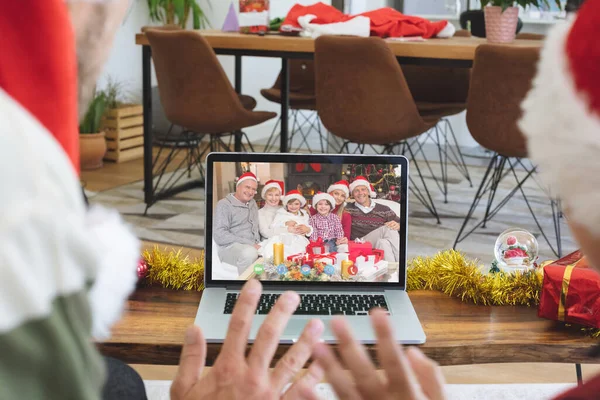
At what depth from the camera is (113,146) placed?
16.9 feet

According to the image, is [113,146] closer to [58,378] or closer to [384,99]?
[384,99]

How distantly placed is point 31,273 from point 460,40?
11.5 feet

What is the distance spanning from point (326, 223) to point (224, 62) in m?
4.64

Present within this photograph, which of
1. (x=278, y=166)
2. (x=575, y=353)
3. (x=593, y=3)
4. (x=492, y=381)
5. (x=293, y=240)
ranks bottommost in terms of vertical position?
(x=492, y=381)

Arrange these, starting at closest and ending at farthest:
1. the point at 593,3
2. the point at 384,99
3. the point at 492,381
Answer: the point at 593,3 < the point at 492,381 < the point at 384,99

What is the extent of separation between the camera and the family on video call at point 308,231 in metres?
1.53

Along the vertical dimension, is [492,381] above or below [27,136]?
below

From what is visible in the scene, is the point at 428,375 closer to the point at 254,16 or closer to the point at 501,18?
the point at 501,18

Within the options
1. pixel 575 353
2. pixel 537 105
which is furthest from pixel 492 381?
pixel 537 105

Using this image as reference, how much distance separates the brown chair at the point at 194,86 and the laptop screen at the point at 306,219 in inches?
85.4

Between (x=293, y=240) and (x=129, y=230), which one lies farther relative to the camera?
(x=293, y=240)

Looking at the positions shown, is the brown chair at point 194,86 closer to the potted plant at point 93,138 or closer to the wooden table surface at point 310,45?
the wooden table surface at point 310,45

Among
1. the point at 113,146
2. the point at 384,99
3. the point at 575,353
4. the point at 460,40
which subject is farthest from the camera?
the point at 113,146

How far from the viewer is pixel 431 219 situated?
3.94 m
